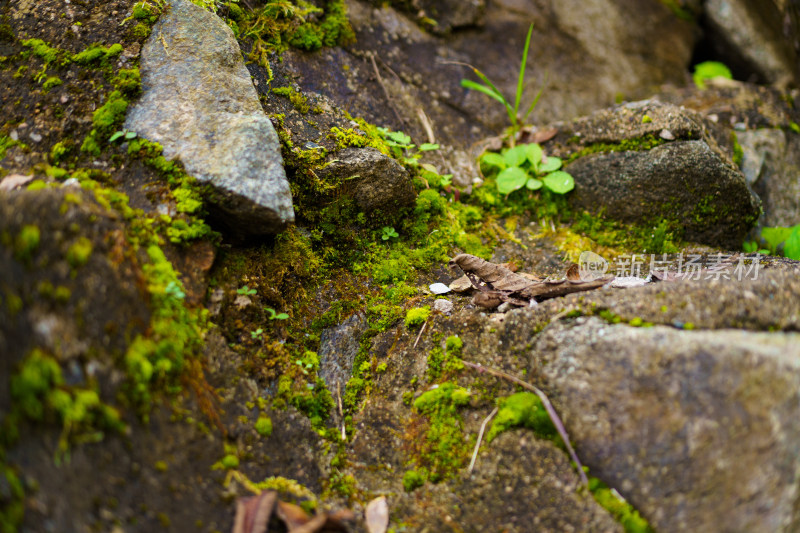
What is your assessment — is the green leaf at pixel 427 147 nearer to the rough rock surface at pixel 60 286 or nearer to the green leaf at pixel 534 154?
the green leaf at pixel 534 154

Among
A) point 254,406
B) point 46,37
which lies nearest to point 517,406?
point 254,406

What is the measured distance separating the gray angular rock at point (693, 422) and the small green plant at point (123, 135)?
8.56 ft

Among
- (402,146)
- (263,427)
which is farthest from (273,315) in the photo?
A: (402,146)

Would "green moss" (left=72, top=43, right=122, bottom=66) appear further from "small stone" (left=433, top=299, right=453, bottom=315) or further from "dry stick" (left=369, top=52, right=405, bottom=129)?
"small stone" (left=433, top=299, right=453, bottom=315)

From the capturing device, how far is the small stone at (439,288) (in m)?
3.10

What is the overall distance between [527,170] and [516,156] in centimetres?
15

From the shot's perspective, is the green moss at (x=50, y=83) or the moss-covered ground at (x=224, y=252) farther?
the green moss at (x=50, y=83)

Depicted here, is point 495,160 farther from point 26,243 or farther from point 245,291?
point 26,243

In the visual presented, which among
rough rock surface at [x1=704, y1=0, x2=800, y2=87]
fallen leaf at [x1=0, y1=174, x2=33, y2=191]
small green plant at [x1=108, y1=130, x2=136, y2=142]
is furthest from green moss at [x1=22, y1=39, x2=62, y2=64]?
rough rock surface at [x1=704, y1=0, x2=800, y2=87]

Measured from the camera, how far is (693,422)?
6.25 feet

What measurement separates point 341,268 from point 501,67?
10.7 feet

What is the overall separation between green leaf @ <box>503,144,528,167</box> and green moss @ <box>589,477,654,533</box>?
2713 mm

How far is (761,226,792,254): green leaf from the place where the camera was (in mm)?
3934

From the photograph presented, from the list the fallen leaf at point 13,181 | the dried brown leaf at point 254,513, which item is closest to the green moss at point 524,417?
the dried brown leaf at point 254,513
